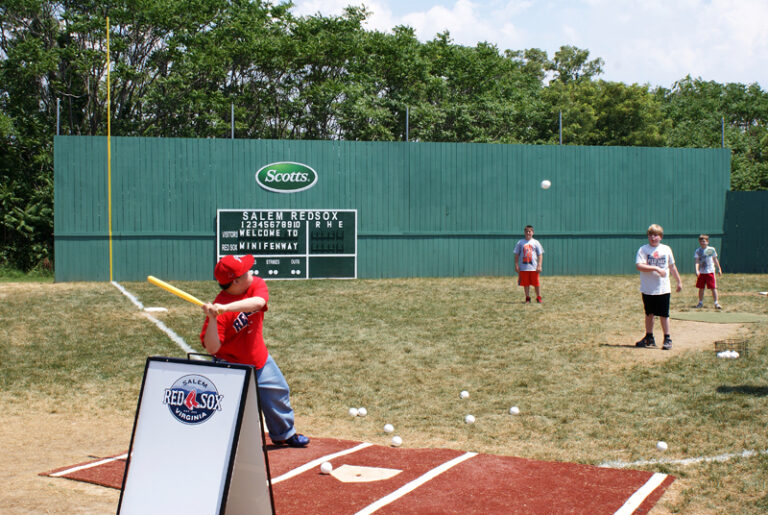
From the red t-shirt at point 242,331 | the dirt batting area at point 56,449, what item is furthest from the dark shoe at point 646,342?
the red t-shirt at point 242,331

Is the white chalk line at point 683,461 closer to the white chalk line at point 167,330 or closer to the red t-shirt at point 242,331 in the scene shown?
the red t-shirt at point 242,331

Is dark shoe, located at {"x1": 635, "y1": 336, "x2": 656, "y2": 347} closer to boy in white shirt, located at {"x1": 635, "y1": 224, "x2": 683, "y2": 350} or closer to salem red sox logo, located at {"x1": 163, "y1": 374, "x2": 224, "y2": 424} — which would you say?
boy in white shirt, located at {"x1": 635, "y1": 224, "x2": 683, "y2": 350}

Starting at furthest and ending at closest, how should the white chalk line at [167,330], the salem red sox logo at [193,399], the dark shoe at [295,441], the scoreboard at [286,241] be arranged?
the scoreboard at [286,241] → the white chalk line at [167,330] → the dark shoe at [295,441] → the salem red sox logo at [193,399]

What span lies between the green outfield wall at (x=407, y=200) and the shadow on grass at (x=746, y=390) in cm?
1619

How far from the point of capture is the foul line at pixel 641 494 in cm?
532

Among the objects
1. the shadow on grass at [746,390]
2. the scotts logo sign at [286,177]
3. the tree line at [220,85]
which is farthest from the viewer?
the tree line at [220,85]

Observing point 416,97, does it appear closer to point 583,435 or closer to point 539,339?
point 539,339

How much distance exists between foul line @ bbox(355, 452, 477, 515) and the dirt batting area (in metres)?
1.68

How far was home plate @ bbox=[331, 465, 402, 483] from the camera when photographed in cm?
605

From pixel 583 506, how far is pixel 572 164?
71.8ft

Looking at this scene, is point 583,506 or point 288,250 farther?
point 288,250

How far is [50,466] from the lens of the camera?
6.68 m

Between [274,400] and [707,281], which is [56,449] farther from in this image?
[707,281]

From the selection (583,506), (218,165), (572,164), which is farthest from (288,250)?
(583,506)
